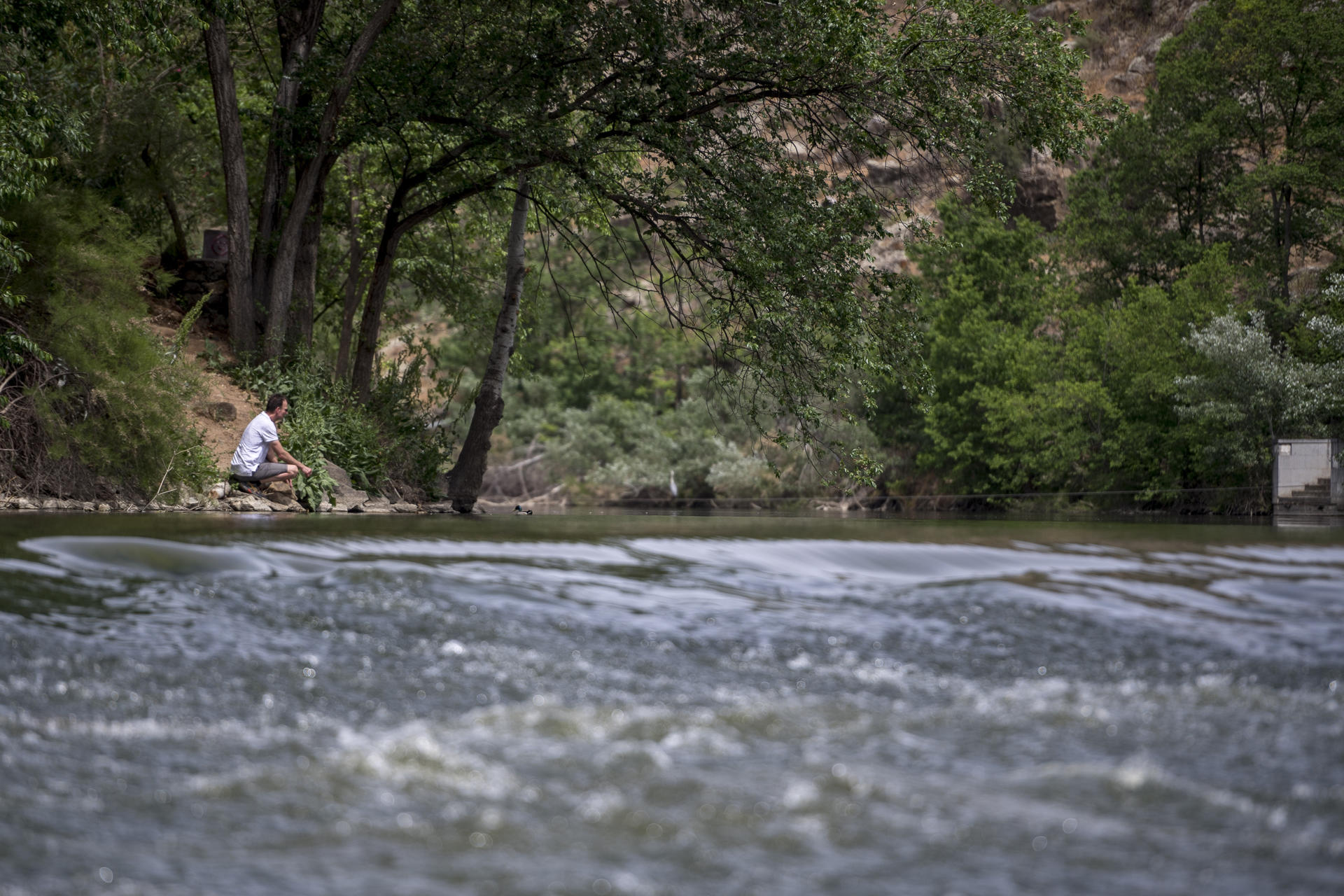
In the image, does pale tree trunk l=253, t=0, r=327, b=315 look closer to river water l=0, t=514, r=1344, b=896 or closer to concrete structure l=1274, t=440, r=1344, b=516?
river water l=0, t=514, r=1344, b=896

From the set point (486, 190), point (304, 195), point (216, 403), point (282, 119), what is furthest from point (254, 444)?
point (486, 190)

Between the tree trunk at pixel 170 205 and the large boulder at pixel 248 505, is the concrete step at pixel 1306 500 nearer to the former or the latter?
the large boulder at pixel 248 505

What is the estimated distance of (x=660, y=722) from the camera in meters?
4.61

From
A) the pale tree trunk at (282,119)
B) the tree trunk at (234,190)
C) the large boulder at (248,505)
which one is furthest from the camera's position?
the pale tree trunk at (282,119)

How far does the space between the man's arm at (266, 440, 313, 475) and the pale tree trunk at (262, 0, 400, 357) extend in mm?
3243

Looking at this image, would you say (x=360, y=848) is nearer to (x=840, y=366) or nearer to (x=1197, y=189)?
(x=840, y=366)

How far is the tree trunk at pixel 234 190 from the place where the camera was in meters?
16.3

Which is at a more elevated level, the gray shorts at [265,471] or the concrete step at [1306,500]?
the concrete step at [1306,500]

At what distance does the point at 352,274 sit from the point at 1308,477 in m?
21.3

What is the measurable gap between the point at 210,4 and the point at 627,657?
431 inches

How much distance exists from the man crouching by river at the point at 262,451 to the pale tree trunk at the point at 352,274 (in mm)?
4977

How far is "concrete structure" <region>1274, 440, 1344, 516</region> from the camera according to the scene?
25.5 m

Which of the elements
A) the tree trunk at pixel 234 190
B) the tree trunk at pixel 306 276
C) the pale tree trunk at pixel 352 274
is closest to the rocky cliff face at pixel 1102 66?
the pale tree trunk at pixel 352 274

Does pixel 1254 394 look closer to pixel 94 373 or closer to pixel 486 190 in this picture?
pixel 486 190
